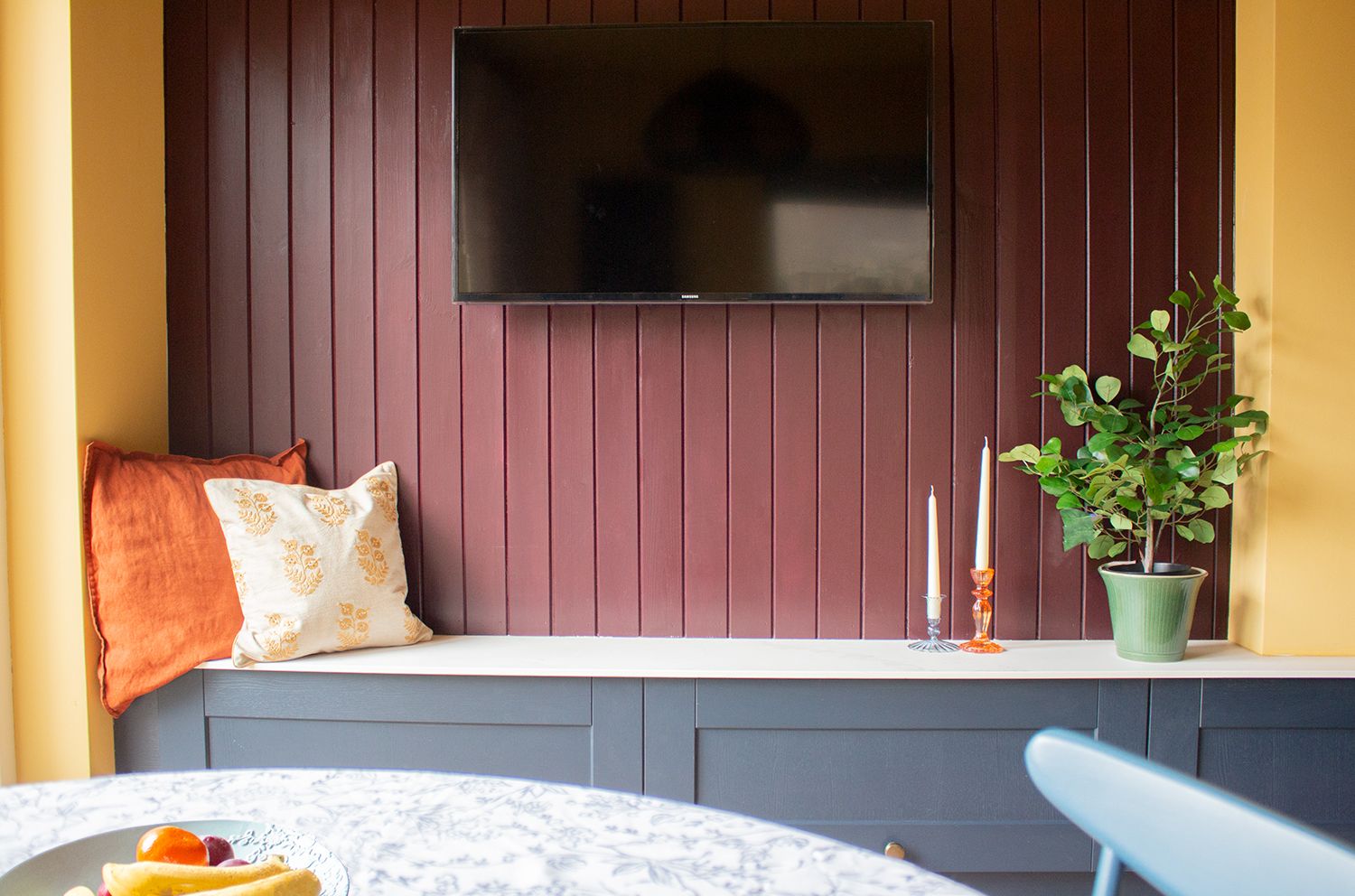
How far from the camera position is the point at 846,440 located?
206cm

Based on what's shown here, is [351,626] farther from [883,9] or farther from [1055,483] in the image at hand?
[883,9]

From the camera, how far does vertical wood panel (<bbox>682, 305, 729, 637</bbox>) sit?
2062 millimetres

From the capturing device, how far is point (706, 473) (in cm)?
207

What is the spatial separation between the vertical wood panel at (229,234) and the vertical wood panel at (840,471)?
4.68 ft

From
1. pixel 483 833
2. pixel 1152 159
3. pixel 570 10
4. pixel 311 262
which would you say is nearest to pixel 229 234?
pixel 311 262

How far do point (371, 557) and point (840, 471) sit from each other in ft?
3.64

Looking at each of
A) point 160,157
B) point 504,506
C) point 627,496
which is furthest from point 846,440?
point 160,157

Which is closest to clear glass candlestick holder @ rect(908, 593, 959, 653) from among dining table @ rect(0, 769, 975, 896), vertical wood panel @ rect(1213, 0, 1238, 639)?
vertical wood panel @ rect(1213, 0, 1238, 639)

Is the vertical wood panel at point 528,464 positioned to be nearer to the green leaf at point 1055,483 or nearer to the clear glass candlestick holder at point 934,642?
the clear glass candlestick holder at point 934,642

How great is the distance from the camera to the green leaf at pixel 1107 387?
189 cm

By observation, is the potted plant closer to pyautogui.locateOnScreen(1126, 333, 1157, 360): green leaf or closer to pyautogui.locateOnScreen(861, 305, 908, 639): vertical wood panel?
pyautogui.locateOnScreen(1126, 333, 1157, 360): green leaf

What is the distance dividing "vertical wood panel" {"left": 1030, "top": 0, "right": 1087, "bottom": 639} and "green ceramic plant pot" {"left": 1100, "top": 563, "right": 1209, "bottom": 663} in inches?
8.9

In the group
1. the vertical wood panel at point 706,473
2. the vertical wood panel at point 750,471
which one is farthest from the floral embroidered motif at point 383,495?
the vertical wood panel at point 750,471

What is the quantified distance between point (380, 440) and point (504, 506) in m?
0.35
